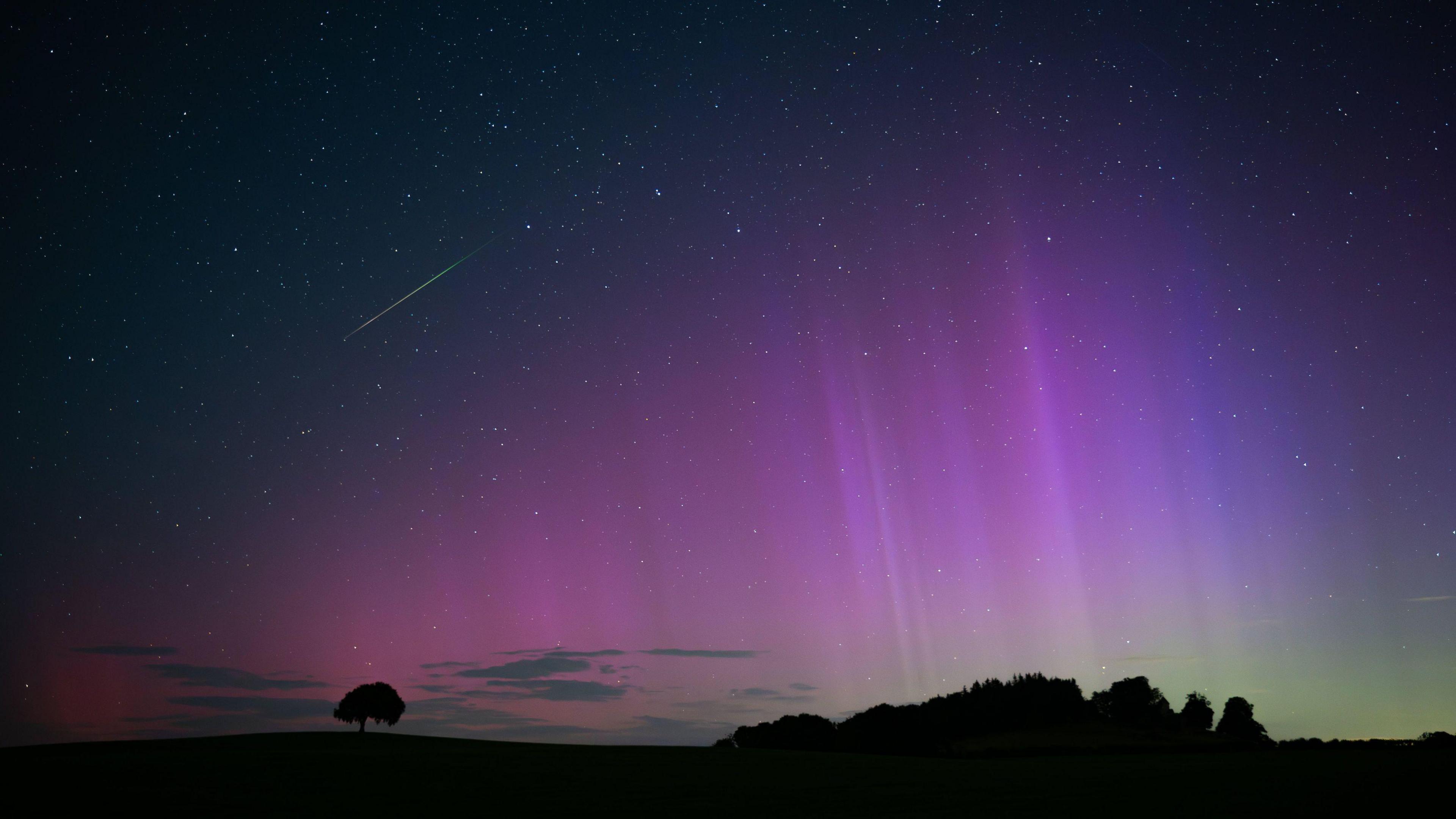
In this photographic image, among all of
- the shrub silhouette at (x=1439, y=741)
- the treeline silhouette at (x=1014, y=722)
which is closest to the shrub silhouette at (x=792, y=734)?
the treeline silhouette at (x=1014, y=722)

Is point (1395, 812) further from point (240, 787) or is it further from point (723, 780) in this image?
point (240, 787)

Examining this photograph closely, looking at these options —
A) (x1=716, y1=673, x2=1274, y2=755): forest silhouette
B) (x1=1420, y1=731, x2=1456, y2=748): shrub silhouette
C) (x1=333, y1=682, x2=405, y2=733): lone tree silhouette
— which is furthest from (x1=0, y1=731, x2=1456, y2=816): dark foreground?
(x1=333, y1=682, x2=405, y2=733): lone tree silhouette

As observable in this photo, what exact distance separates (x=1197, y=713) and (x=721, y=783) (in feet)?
202

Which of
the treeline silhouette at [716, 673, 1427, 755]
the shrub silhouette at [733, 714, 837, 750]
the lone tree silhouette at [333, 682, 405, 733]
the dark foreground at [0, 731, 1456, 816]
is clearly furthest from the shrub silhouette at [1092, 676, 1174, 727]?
the lone tree silhouette at [333, 682, 405, 733]

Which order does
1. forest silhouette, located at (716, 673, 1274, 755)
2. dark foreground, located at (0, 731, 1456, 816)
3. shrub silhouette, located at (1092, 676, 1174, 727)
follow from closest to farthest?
dark foreground, located at (0, 731, 1456, 816)
forest silhouette, located at (716, 673, 1274, 755)
shrub silhouette, located at (1092, 676, 1174, 727)

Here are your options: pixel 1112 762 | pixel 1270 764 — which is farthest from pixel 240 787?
pixel 1270 764

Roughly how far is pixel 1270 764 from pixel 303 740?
51684 mm

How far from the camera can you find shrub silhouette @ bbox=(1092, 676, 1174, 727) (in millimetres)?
72062

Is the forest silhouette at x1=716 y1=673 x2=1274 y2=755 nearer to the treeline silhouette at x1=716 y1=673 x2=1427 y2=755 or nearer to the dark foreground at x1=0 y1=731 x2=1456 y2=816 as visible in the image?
the treeline silhouette at x1=716 y1=673 x2=1427 y2=755

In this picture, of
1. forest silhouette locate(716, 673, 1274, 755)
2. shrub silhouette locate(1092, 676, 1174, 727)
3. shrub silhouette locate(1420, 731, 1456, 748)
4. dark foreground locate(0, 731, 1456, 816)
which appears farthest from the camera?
shrub silhouette locate(1092, 676, 1174, 727)

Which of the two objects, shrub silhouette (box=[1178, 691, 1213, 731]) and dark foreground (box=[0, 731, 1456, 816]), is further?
shrub silhouette (box=[1178, 691, 1213, 731])

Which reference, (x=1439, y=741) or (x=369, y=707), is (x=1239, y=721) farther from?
(x=369, y=707)

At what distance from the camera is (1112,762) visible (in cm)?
3528

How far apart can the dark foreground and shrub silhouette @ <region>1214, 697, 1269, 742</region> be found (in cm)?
3391
